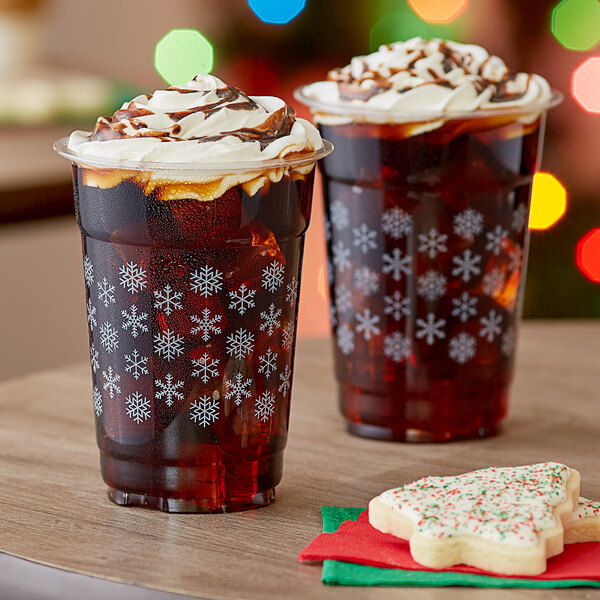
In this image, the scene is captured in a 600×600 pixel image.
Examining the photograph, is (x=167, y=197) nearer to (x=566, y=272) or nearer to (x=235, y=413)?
(x=235, y=413)

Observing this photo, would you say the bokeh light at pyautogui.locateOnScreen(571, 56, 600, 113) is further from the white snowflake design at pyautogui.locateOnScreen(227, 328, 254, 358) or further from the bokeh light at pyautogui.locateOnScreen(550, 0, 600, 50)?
the white snowflake design at pyautogui.locateOnScreen(227, 328, 254, 358)

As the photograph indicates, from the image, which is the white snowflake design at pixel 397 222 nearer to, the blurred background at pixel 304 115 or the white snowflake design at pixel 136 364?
the white snowflake design at pixel 136 364

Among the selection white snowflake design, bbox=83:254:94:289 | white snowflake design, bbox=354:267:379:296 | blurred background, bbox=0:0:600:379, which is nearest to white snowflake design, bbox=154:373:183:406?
white snowflake design, bbox=83:254:94:289

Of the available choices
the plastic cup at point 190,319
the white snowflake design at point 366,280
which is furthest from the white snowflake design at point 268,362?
the white snowflake design at point 366,280

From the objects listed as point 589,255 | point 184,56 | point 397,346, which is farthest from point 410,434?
point 184,56

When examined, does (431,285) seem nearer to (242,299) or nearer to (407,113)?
(407,113)

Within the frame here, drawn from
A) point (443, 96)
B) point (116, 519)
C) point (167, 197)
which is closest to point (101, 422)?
point (116, 519)
